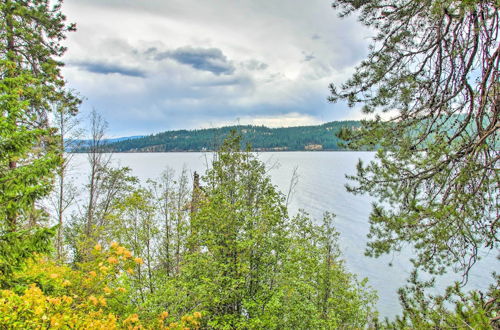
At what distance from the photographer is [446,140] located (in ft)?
14.2

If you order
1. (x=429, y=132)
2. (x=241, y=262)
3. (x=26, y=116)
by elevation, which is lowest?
(x=241, y=262)

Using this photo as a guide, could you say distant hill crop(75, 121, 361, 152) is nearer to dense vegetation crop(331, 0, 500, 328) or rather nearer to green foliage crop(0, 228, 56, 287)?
dense vegetation crop(331, 0, 500, 328)

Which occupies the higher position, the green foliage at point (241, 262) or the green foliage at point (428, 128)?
the green foliage at point (428, 128)

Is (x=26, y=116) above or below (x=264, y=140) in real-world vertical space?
below

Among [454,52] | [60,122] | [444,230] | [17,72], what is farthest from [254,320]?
[60,122]

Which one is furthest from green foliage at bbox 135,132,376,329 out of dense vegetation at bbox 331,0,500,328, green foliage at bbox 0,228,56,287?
dense vegetation at bbox 331,0,500,328

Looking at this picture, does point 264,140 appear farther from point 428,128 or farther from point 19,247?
point 19,247

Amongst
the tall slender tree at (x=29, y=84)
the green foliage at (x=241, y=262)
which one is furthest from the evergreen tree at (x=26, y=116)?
Answer: the green foliage at (x=241, y=262)

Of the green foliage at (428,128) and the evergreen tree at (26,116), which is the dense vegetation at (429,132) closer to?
the green foliage at (428,128)

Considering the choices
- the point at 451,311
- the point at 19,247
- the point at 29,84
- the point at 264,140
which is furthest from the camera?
the point at 264,140

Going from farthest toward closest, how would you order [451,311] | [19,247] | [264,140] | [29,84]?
[264,140], [29,84], [19,247], [451,311]

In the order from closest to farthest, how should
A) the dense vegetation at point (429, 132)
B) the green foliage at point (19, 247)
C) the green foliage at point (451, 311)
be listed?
the green foliage at point (451, 311), the dense vegetation at point (429, 132), the green foliage at point (19, 247)

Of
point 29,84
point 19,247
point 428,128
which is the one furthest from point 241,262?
point 29,84

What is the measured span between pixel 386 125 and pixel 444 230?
175 cm
